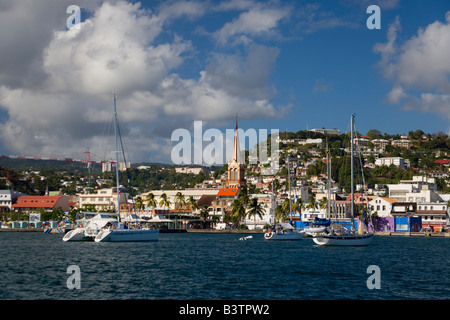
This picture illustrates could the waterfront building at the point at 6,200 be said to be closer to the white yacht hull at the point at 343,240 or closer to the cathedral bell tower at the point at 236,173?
the cathedral bell tower at the point at 236,173

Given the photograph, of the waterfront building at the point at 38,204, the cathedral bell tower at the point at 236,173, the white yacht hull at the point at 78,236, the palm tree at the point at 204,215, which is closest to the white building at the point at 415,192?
the cathedral bell tower at the point at 236,173

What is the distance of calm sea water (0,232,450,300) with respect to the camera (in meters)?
28.4

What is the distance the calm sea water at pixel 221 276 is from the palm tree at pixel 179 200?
9379cm

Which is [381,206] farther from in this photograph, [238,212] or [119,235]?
[119,235]

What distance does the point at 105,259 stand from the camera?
4631 centimetres

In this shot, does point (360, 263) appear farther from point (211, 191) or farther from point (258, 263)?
point (211, 191)

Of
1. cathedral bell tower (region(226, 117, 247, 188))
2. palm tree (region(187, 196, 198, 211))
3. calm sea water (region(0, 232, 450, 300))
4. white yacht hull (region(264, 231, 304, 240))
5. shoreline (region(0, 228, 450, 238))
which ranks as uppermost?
cathedral bell tower (region(226, 117, 247, 188))

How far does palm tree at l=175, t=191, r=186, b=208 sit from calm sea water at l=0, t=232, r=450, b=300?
93.8 m

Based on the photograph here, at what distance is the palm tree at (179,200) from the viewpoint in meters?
146

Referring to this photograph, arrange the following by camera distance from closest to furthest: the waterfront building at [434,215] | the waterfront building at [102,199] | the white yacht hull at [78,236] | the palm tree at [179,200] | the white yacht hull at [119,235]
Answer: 1. the white yacht hull at [119,235]
2. the white yacht hull at [78,236]
3. the waterfront building at [434,215]
4. the palm tree at [179,200]
5. the waterfront building at [102,199]

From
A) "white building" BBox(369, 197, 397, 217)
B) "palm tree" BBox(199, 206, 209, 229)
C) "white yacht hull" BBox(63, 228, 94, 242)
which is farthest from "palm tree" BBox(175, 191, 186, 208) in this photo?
"white yacht hull" BBox(63, 228, 94, 242)

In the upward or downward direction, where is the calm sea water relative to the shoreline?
upward

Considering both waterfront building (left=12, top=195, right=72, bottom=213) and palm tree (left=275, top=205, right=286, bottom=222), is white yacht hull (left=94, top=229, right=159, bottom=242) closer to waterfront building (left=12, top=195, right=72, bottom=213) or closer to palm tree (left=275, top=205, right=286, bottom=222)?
→ palm tree (left=275, top=205, right=286, bottom=222)

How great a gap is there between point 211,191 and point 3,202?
60.0 m
